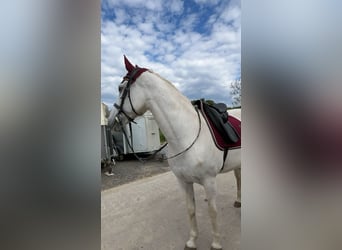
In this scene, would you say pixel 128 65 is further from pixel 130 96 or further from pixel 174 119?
pixel 174 119

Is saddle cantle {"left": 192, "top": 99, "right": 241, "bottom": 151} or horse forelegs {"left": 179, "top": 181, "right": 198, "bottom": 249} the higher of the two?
saddle cantle {"left": 192, "top": 99, "right": 241, "bottom": 151}

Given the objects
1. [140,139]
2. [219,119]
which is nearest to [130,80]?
[219,119]

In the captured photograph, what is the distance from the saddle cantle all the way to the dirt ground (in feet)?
11.4

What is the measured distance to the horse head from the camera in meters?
1.92

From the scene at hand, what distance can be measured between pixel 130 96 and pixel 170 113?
1.29 ft

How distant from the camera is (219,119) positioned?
2.25 meters

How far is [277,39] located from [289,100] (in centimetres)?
15

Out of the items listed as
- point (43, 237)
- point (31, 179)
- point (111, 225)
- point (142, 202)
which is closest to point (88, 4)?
point (31, 179)

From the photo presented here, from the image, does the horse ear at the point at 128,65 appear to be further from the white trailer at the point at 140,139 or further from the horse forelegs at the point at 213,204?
the white trailer at the point at 140,139

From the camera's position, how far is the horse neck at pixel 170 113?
1.90 meters

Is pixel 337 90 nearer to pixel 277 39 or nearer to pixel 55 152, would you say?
pixel 277 39

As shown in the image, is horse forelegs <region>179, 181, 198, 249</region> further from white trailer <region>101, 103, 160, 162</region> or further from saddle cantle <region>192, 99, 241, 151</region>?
white trailer <region>101, 103, 160, 162</region>

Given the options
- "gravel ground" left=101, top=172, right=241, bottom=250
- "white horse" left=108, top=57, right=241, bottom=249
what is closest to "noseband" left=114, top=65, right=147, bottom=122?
"white horse" left=108, top=57, right=241, bottom=249

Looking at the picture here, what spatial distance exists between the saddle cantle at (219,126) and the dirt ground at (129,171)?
137 inches
